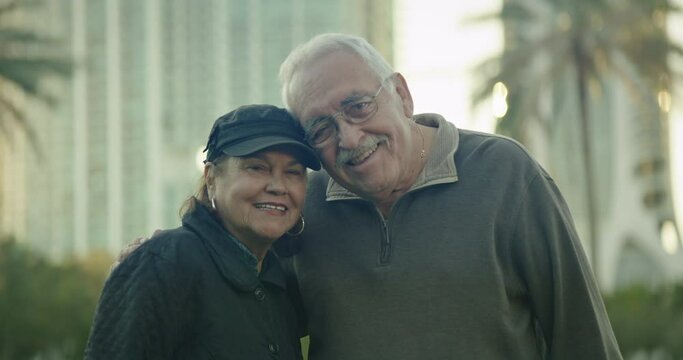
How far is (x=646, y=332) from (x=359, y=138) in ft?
37.5

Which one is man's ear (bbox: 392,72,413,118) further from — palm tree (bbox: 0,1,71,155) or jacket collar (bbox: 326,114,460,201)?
palm tree (bbox: 0,1,71,155)

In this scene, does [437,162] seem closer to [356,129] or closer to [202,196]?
[356,129]

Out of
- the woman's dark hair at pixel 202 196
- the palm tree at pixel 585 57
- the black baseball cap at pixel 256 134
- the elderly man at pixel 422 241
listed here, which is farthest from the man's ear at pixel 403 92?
the palm tree at pixel 585 57

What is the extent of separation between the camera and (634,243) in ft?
243

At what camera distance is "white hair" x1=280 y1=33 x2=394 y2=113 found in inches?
150

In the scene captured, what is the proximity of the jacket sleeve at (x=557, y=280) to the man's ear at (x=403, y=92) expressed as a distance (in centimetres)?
57

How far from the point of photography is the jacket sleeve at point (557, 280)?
3562 mm

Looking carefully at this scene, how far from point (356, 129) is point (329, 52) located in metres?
0.29

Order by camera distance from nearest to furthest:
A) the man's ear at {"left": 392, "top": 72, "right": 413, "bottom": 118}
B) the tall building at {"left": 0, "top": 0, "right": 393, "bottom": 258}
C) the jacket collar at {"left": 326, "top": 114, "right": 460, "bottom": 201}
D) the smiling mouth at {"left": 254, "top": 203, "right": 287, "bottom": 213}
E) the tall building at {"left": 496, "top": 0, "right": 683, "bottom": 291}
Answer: the smiling mouth at {"left": 254, "top": 203, "right": 287, "bottom": 213} < the jacket collar at {"left": 326, "top": 114, "right": 460, "bottom": 201} < the man's ear at {"left": 392, "top": 72, "right": 413, "bottom": 118} < the tall building at {"left": 496, "top": 0, "right": 683, "bottom": 291} < the tall building at {"left": 0, "top": 0, "right": 393, "bottom": 258}

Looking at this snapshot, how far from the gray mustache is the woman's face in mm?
156

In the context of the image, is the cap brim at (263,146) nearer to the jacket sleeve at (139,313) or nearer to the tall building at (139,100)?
the jacket sleeve at (139,313)

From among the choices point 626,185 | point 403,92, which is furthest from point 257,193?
point 626,185

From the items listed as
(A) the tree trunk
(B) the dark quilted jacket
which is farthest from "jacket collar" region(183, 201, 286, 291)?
(A) the tree trunk

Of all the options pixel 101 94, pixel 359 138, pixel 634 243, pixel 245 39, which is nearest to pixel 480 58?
pixel 359 138
